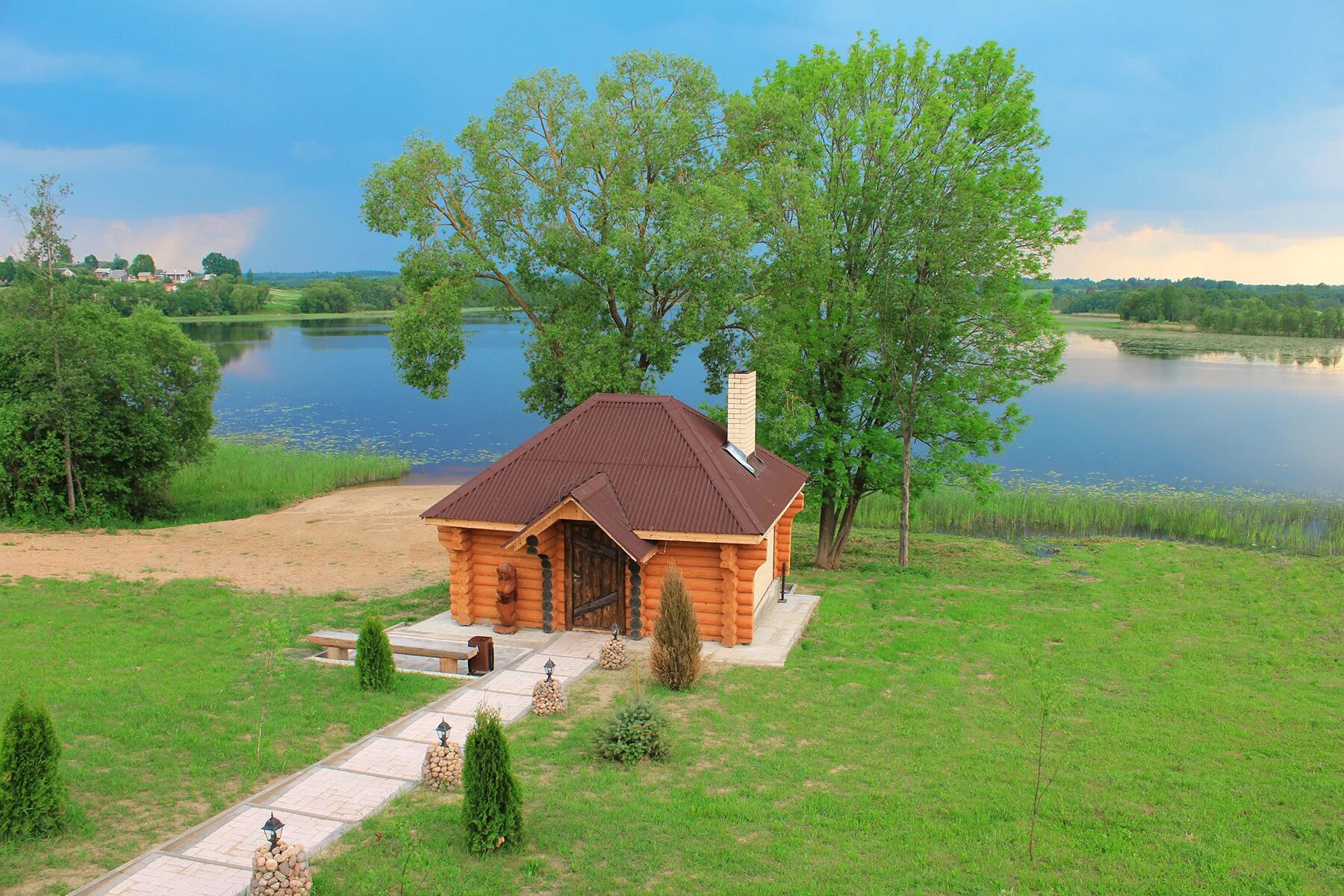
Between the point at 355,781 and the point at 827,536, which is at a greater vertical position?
the point at 355,781

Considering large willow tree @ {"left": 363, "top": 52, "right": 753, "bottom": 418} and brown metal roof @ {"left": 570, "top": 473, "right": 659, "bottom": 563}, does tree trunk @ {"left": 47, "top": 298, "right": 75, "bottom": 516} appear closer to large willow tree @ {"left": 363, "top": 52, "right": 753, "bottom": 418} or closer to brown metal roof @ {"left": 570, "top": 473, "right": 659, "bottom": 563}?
large willow tree @ {"left": 363, "top": 52, "right": 753, "bottom": 418}

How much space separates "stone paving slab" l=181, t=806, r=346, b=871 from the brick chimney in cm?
916

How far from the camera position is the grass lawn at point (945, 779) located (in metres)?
6.62

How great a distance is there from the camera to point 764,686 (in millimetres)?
11039

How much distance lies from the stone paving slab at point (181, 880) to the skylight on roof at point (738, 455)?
31.3 ft

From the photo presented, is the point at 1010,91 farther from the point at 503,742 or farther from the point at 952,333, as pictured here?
the point at 503,742

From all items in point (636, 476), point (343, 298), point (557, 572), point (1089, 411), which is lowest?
point (557, 572)

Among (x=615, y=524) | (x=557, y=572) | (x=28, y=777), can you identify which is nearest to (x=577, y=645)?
(x=557, y=572)

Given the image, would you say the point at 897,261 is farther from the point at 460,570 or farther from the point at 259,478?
the point at 259,478

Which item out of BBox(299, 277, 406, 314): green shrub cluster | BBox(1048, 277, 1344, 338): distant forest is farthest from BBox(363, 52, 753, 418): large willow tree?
BBox(299, 277, 406, 314): green shrub cluster

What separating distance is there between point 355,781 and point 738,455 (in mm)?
8266

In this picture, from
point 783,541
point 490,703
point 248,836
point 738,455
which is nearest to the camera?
point 248,836

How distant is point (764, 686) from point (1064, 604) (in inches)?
303

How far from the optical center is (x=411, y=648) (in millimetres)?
11625
